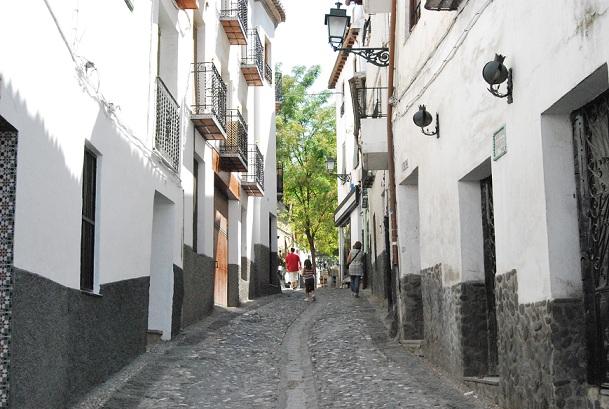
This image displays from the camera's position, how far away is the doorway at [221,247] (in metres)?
16.9

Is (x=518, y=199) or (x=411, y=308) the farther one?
(x=411, y=308)

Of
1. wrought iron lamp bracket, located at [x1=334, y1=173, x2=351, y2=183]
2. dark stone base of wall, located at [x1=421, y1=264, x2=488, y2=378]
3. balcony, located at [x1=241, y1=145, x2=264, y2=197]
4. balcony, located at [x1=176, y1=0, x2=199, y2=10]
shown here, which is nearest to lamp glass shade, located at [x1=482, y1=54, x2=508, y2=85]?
dark stone base of wall, located at [x1=421, y1=264, x2=488, y2=378]

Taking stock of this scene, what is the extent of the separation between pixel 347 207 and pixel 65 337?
22.0 meters

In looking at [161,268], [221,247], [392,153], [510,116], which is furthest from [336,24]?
[221,247]

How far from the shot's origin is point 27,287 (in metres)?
6.05

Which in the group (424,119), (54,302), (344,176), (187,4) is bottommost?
(54,302)

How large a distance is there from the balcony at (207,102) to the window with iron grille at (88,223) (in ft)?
17.6

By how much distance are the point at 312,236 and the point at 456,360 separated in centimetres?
2809

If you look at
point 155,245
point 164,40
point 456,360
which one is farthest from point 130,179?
point 456,360

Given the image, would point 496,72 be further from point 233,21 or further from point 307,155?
point 307,155

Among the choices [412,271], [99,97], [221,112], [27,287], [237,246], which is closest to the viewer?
[27,287]

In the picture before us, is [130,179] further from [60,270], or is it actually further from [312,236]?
[312,236]

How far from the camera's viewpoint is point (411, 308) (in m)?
11.6

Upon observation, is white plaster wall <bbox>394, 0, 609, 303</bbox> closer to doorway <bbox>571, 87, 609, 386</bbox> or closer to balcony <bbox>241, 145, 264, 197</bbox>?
doorway <bbox>571, 87, 609, 386</bbox>
